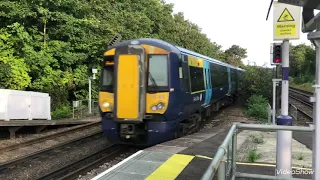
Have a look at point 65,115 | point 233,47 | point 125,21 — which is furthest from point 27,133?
point 233,47

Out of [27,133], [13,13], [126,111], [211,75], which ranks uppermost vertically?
[13,13]

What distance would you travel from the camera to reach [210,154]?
7691 mm

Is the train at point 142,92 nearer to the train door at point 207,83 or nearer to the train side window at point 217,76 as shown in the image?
the train door at point 207,83

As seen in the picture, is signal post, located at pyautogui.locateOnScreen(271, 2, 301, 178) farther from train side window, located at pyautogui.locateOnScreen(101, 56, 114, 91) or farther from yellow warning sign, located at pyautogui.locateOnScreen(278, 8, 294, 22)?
train side window, located at pyautogui.locateOnScreen(101, 56, 114, 91)

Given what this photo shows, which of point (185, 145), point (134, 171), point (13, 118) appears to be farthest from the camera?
point (13, 118)

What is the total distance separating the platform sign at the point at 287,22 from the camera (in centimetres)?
552

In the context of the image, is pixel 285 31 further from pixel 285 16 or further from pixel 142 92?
pixel 142 92

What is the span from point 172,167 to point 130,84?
317 centimetres

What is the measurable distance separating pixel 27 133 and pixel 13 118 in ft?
4.66

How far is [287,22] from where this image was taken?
18.2 ft

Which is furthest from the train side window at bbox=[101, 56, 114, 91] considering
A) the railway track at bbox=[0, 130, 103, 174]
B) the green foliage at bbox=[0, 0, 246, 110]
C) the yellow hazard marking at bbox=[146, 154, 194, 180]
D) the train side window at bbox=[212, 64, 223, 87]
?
the green foliage at bbox=[0, 0, 246, 110]

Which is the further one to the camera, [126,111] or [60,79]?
[60,79]

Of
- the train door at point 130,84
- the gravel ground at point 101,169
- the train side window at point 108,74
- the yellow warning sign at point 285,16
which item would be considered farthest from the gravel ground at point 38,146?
the yellow warning sign at point 285,16

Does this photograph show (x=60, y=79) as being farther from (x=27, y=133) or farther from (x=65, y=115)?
(x=27, y=133)
